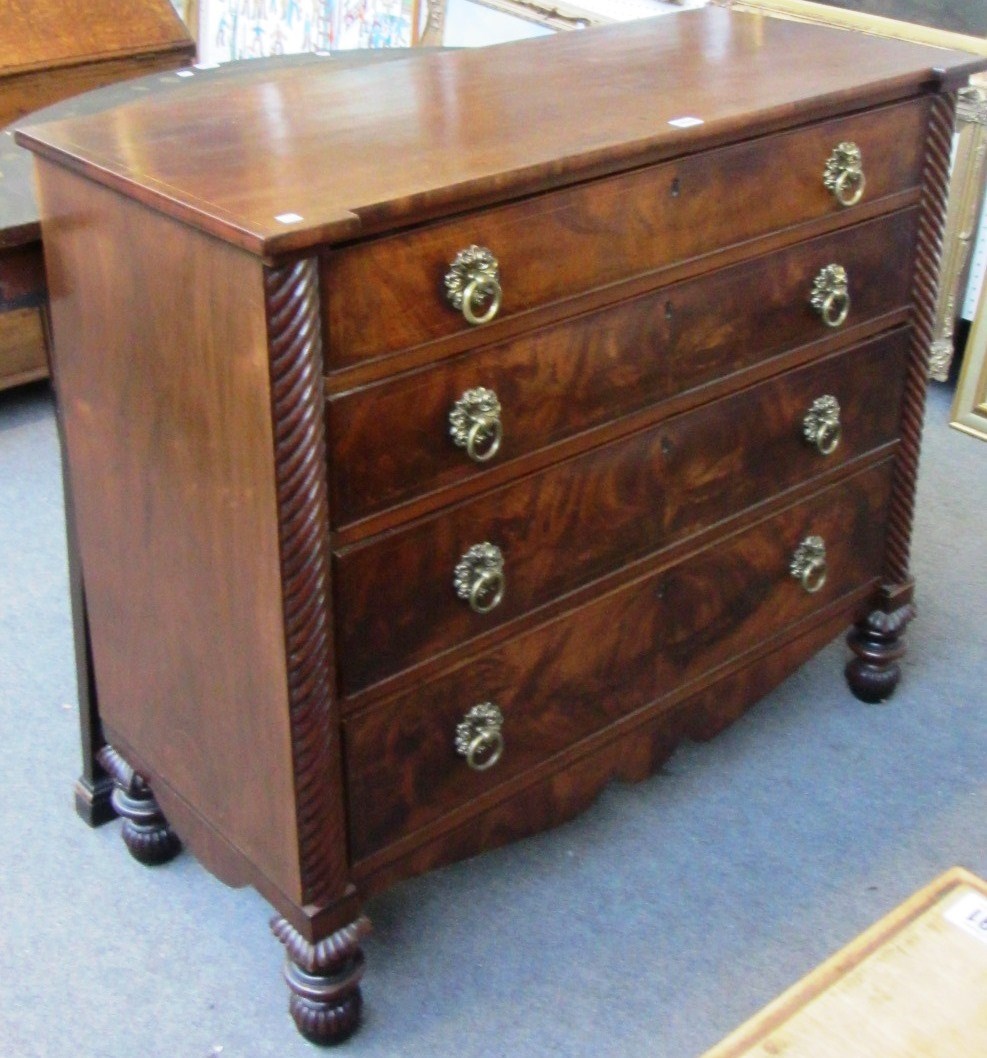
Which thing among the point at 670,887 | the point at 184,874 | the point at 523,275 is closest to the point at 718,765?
the point at 670,887

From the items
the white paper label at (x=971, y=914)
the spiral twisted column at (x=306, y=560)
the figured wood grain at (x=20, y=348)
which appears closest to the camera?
the white paper label at (x=971, y=914)

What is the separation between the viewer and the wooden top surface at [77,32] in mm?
3344

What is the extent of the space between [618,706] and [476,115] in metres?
0.78

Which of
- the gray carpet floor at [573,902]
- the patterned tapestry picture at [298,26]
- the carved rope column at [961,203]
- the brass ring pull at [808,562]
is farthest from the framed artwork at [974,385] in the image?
the patterned tapestry picture at [298,26]

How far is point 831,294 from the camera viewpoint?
6.47ft

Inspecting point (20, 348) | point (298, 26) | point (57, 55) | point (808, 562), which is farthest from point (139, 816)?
point (298, 26)

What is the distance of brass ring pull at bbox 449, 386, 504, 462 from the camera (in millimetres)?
1575

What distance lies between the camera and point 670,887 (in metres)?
2.04

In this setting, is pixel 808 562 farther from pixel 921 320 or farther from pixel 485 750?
pixel 485 750

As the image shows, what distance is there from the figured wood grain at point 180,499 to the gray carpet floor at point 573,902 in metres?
0.23

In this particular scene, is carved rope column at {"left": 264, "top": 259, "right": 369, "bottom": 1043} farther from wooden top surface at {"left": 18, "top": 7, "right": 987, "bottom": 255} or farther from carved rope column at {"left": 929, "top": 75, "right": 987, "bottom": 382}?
carved rope column at {"left": 929, "top": 75, "right": 987, "bottom": 382}

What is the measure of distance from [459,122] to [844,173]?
0.54m

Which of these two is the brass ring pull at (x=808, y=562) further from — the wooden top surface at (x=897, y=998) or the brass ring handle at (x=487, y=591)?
the wooden top surface at (x=897, y=998)

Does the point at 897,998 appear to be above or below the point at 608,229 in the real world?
below
